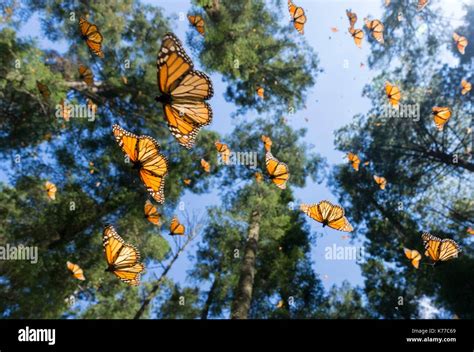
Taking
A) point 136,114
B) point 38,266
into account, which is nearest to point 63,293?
point 38,266

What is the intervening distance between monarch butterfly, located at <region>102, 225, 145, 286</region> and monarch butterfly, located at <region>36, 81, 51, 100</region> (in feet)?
16.6

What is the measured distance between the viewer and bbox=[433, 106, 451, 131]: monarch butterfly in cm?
1136

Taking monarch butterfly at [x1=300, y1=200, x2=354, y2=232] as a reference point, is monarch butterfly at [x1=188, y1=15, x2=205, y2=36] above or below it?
above

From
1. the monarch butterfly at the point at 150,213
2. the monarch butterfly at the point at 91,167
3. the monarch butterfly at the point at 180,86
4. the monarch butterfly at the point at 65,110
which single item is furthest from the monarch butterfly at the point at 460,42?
the monarch butterfly at the point at 91,167

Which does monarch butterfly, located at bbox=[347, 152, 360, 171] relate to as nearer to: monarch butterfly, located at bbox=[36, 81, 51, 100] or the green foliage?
the green foliage

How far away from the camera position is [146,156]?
5227 millimetres

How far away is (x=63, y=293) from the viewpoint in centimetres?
963

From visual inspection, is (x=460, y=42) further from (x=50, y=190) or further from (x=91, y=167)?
(x=50, y=190)

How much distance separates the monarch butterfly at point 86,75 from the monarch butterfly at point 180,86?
767 centimetres

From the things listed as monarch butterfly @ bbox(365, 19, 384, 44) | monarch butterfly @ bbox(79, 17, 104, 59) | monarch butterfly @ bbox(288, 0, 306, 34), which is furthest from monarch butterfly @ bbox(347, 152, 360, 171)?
monarch butterfly @ bbox(79, 17, 104, 59)

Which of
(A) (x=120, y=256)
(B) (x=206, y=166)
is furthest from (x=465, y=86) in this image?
(A) (x=120, y=256)

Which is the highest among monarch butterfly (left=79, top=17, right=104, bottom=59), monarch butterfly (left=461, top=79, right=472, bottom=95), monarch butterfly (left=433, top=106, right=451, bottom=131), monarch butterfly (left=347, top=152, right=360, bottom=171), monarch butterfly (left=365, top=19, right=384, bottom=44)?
monarch butterfly (left=365, top=19, right=384, bottom=44)
